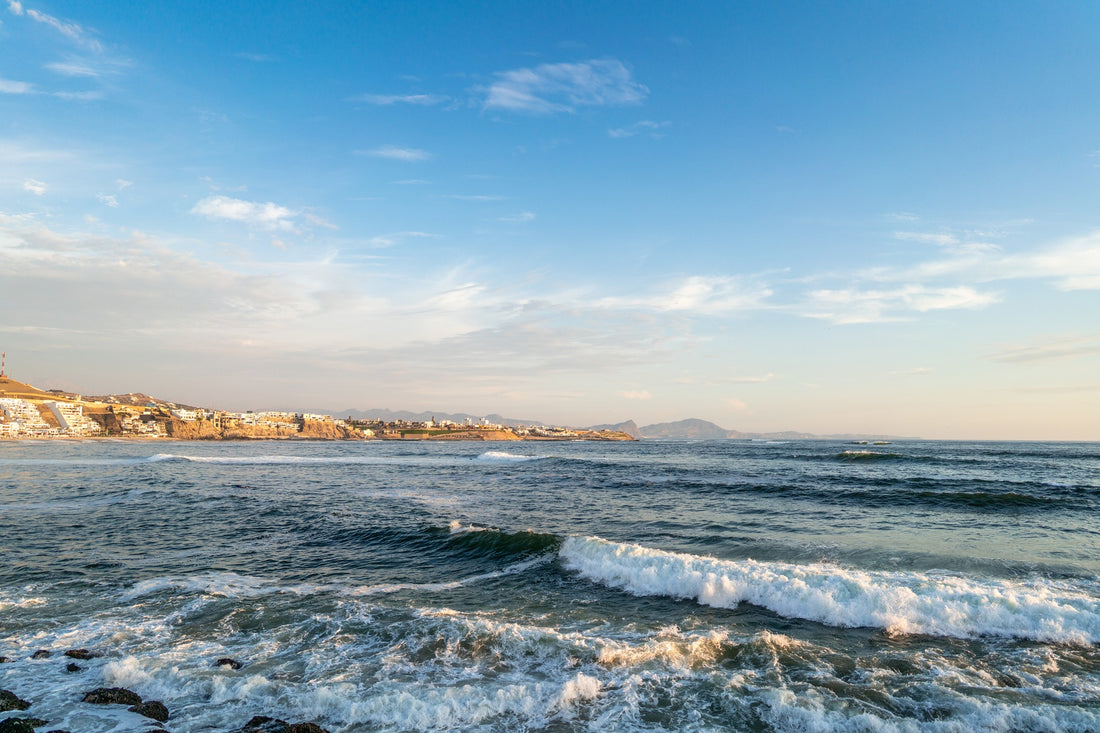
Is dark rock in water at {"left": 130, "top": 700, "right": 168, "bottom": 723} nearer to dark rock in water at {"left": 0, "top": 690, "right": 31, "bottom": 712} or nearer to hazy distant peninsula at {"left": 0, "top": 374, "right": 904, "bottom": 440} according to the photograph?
dark rock in water at {"left": 0, "top": 690, "right": 31, "bottom": 712}

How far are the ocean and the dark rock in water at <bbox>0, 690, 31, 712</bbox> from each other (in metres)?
0.13

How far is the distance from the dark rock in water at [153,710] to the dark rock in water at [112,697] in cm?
20

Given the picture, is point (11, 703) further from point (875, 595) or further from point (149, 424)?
point (149, 424)

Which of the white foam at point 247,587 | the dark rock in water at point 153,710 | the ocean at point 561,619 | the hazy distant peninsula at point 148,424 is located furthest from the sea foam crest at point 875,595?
the hazy distant peninsula at point 148,424

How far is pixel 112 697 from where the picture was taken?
22.0 feet

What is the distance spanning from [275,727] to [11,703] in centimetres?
344

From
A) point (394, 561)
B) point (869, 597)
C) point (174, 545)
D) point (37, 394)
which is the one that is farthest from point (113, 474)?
point (37, 394)

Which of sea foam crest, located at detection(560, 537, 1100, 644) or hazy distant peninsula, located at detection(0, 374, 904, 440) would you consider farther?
hazy distant peninsula, located at detection(0, 374, 904, 440)

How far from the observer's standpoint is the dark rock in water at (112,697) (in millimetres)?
6648

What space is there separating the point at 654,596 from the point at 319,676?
6675 mm

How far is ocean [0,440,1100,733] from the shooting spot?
6.56 metres

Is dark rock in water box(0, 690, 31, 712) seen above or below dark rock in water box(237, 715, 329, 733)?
below

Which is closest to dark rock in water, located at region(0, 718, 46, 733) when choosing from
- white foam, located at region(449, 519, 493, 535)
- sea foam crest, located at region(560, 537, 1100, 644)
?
sea foam crest, located at region(560, 537, 1100, 644)

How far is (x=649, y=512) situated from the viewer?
870 inches
